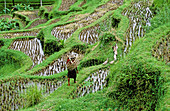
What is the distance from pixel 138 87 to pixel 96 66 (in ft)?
10.0

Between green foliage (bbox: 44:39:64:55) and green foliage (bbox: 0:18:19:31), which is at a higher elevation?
green foliage (bbox: 0:18:19:31)

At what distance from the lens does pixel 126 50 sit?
7457mm

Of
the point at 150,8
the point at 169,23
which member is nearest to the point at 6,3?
the point at 150,8

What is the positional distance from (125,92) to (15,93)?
3958 mm

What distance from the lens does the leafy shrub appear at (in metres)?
3.94

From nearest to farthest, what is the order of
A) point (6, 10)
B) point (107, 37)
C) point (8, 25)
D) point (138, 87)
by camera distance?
1. point (138, 87)
2. point (107, 37)
3. point (8, 25)
4. point (6, 10)

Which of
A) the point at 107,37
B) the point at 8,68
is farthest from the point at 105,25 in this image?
the point at 8,68

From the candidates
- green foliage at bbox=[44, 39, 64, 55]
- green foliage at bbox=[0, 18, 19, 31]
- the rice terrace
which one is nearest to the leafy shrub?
the rice terrace

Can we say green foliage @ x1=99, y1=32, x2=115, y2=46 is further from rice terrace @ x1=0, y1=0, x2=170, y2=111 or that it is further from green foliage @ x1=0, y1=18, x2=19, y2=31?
green foliage @ x1=0, y1=18, x2=19, y2=31

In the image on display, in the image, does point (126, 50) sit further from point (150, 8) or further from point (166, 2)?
point (150, 8)

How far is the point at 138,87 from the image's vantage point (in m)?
4.23

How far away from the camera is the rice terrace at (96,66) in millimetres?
4250

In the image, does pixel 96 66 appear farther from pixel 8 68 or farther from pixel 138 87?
pixel 8 68

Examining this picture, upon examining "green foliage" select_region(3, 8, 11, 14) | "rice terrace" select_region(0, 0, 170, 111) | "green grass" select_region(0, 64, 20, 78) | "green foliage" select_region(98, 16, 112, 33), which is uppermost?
"green foliage" select_region(3, 8, 11, 14)
